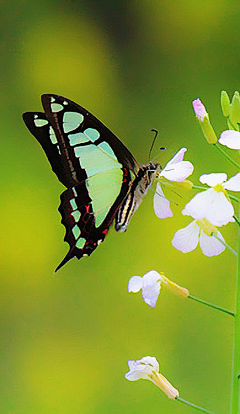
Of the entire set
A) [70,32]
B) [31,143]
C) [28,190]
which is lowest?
[28,190]

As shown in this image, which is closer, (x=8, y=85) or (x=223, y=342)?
(x=223, y=342)

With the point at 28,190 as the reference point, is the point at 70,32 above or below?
above

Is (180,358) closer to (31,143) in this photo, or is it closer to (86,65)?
(31,143)

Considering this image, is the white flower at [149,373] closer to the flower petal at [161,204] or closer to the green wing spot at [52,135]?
the flower petal at [161,204]

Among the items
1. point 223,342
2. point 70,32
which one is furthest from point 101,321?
point 70,32

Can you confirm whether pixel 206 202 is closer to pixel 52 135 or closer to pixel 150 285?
pixel 150 285

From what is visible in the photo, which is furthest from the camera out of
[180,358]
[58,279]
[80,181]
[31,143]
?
[31,143]

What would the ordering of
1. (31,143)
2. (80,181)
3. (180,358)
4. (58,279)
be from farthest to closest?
(31,143), (58,279), (180,358), (80,181)

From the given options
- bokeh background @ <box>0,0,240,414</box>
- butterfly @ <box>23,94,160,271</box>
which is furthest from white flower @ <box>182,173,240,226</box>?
bokeh background @ <box>0,0,240,414</box>
